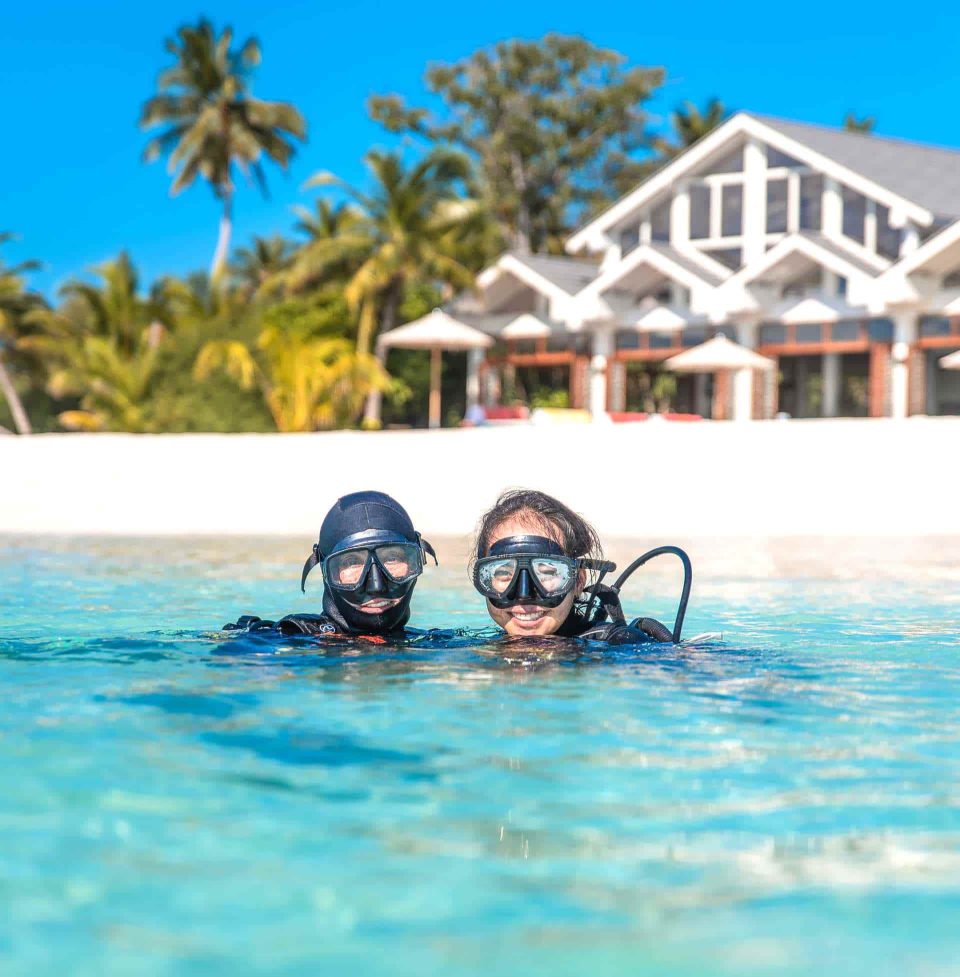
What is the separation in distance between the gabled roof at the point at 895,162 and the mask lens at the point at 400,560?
26421mm

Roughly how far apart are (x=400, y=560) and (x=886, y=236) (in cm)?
2733

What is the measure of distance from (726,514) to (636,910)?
12364 mm

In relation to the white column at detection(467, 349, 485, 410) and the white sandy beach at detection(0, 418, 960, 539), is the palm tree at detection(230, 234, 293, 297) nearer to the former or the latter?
the white column at detection(467, 349, 485, 410)

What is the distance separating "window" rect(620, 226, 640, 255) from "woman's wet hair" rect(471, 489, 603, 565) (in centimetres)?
2990

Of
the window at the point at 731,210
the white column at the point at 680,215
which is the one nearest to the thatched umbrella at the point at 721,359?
the window at the point at 731,210

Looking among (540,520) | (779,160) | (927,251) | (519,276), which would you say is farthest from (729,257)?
(540,520)

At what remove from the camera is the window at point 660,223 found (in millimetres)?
33688

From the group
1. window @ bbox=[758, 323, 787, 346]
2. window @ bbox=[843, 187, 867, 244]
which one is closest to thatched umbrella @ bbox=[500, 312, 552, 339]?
window @ bbox=[758, 323, 787, 346]

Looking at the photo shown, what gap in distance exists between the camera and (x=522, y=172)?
4806 centimetres

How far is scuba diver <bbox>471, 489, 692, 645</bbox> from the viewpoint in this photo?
15.0 ft

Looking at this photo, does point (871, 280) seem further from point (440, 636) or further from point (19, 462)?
point (440, 636)

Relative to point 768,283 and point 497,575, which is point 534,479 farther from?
point 768,283

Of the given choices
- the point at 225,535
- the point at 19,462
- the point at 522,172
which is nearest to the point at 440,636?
the point at 225,535

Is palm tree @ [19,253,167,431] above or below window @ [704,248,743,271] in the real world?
below
